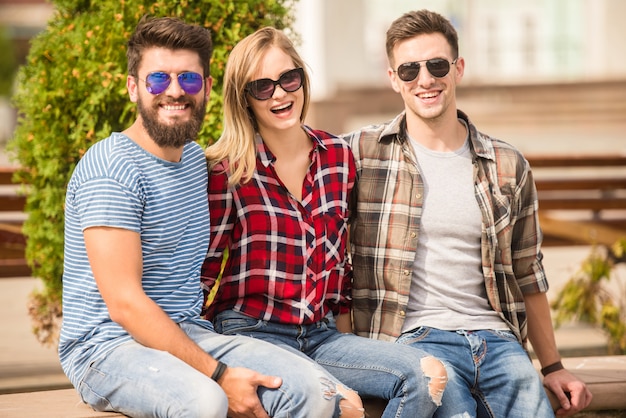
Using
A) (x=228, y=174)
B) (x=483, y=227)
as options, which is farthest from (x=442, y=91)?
(x=228, y=174)

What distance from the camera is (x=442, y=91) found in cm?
387

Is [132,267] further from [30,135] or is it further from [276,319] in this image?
[30,135]

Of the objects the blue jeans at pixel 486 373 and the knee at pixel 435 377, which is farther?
the blue jeans at pixel 486 373

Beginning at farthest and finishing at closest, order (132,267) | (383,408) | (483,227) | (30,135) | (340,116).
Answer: (340,116) < (30,135) < (483,227) < (383,408) < (132,267)

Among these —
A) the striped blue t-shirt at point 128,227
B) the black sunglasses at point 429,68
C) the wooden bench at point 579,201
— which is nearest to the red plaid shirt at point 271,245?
the striped blue t-shirt at point 128,227

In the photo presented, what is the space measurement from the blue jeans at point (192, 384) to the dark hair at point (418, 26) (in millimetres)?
1416

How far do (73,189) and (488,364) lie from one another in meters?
1.64

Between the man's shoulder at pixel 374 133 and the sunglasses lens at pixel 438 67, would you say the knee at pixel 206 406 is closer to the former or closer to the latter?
the man's shoulder at pixel 374 133

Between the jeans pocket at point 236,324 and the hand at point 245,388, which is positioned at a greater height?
the jeans pocket at point 236,324

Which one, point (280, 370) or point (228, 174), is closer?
point (280, 370)

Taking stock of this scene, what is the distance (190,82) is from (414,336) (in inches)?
50.0

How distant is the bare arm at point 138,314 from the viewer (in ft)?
10.1

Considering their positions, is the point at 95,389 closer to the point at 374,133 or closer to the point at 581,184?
the point at 374,133

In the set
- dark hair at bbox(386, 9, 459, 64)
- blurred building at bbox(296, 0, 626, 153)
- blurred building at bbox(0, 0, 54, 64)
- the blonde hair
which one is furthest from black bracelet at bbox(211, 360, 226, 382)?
blurred building at bbox(0, 0, 54, 64)
